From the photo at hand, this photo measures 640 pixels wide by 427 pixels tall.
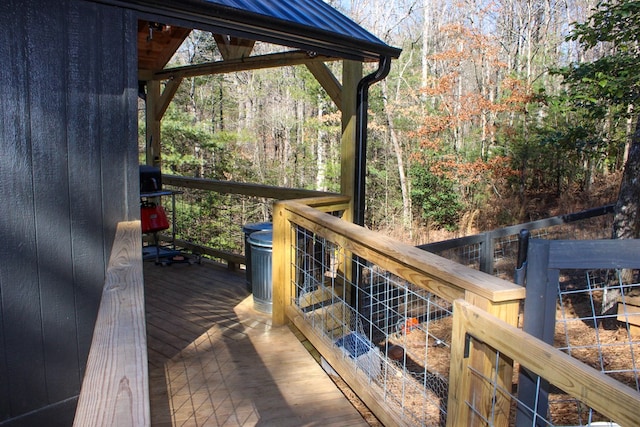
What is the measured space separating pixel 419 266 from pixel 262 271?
89.5 inches

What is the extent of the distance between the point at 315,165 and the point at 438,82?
4954 mm

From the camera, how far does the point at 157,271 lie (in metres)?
5.75

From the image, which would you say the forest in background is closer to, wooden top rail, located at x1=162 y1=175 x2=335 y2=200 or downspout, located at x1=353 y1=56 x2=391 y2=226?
wooden top rail, located at x1=162 y1=175 x2=335 y2=200

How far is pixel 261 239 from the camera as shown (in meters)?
4.18

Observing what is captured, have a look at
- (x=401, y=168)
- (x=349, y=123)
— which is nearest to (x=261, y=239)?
(x=349, y=123)

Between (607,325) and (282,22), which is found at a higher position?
(282,22)

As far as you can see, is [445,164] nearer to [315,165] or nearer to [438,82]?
[438,82]

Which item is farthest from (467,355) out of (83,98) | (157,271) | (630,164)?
(630,164)

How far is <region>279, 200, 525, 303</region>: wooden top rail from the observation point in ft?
5.40

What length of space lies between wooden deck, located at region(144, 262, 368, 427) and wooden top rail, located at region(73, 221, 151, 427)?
108cm

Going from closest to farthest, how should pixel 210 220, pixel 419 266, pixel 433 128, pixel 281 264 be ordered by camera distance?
pixel 419 266 → pixel 281 264 → pixel 210 220 → pixel 433 128

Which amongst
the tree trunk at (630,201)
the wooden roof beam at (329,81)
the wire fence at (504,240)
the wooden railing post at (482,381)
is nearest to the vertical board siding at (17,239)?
the wooden railing post at (482,381)

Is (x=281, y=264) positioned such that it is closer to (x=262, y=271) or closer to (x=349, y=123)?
(x=262, y=271)

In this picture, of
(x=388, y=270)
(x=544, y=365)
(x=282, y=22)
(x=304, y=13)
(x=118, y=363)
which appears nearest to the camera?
(x=118, y=363)
